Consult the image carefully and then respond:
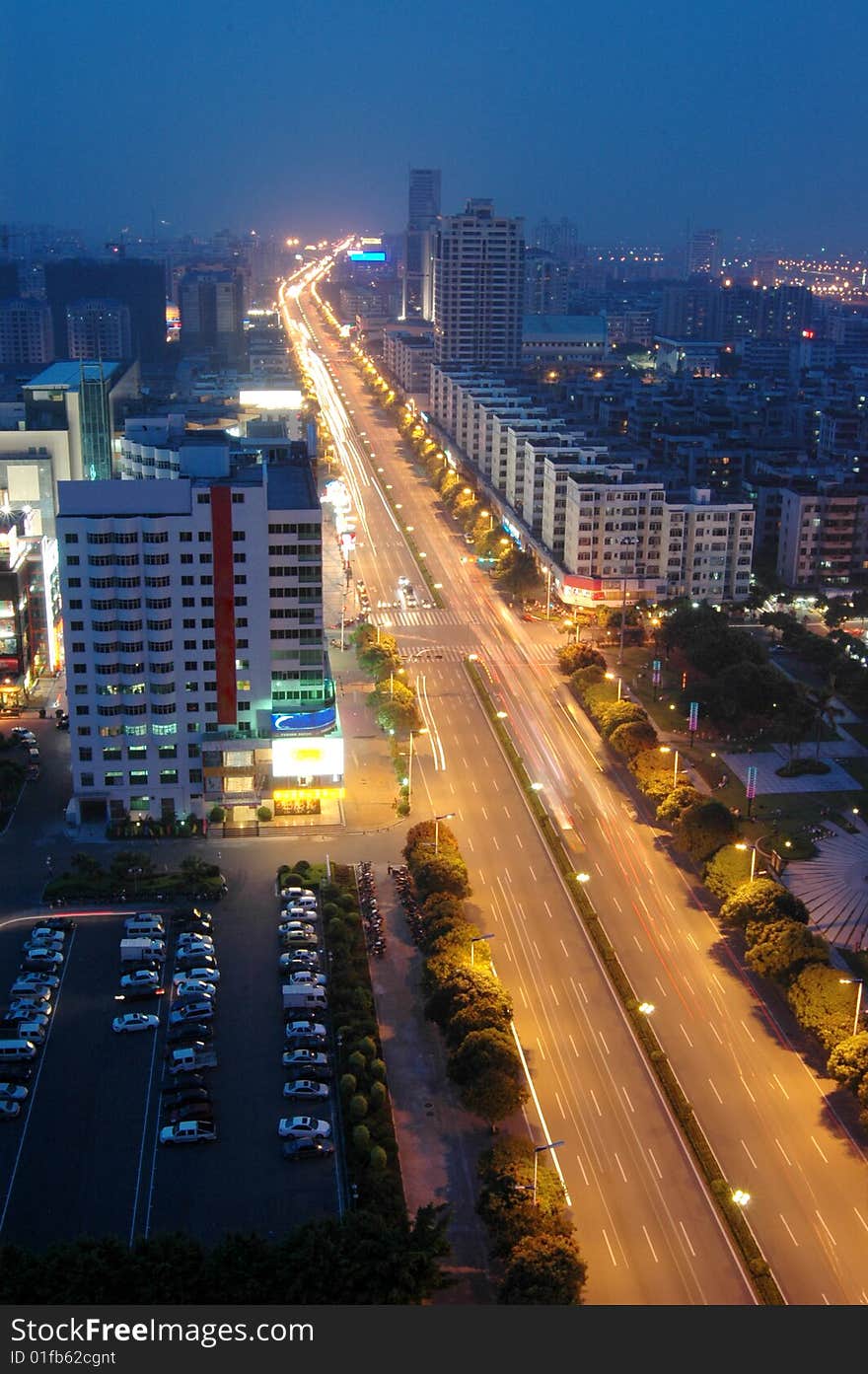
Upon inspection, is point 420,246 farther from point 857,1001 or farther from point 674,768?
point 857,1001

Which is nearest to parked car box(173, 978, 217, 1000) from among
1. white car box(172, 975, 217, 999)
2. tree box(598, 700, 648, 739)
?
white car box(172, 975, 217, 999)

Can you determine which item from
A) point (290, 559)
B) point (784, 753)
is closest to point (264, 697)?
point (290, 559)

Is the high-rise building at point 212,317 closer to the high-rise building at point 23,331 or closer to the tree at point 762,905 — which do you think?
the high-rise building at point 23,331

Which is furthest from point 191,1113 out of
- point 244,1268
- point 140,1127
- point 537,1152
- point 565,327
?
point 565,327

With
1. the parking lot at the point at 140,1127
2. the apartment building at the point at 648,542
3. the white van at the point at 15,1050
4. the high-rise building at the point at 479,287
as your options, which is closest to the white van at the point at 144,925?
the parking lot at the point at 140,1127

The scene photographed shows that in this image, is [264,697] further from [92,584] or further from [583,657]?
[583,657]

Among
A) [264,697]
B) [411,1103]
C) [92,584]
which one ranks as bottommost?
[411,1103]
